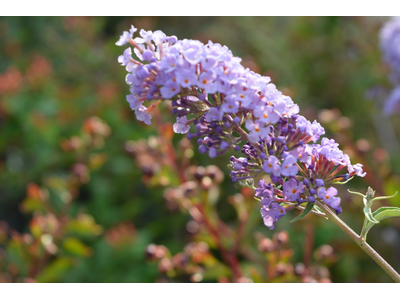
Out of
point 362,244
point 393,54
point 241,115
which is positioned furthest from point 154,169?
point 393,54

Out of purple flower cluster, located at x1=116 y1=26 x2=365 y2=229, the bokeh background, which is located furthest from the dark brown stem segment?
the bokeh background

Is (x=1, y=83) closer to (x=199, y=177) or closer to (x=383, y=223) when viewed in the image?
(x=199, y=177)

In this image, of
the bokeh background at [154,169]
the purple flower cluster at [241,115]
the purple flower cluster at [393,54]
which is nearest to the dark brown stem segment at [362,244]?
the purple flower cluster at [241,115]

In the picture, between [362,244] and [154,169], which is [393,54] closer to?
[154,169]

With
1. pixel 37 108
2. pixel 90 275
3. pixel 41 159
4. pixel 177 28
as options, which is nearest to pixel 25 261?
pixel 90 275

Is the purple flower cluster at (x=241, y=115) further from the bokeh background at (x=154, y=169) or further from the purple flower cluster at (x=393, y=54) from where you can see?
the purple flower cluster at (x=393, y=54)

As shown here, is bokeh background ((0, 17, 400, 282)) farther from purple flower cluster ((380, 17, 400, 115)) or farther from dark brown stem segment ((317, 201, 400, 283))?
dark brown stem segment ((317, 201, 400, 283))

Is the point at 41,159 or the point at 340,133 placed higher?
the point at 340,133
